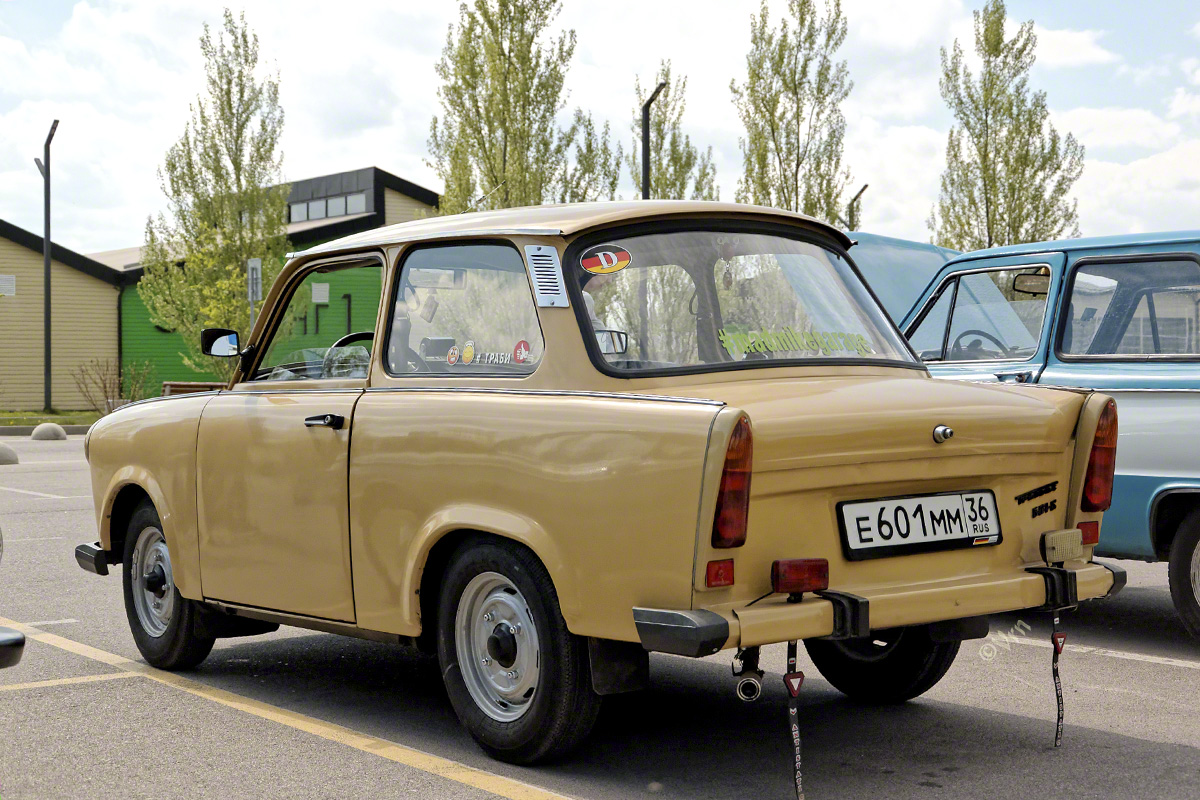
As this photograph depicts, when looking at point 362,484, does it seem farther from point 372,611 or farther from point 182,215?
point 182,215

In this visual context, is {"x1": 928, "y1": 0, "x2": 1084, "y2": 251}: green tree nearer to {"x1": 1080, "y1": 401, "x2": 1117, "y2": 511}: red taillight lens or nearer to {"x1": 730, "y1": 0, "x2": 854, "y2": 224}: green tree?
{"x1": 730, "y1": 0, "x2": 854, "y2": 224}: green tree

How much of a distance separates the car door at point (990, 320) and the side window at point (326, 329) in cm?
343

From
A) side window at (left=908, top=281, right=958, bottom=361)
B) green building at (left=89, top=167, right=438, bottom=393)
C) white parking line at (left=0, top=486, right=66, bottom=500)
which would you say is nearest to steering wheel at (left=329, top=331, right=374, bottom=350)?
side window at (left=908, top=281, right=958, bottom=361)

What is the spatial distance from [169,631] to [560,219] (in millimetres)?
2791

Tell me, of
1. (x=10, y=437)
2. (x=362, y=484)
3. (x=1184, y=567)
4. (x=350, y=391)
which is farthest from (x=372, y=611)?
(x=10, y=437)

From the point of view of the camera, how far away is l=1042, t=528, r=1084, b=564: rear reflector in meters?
4.52

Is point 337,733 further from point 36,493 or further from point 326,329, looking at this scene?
point 36,493

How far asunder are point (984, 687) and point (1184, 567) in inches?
61.3

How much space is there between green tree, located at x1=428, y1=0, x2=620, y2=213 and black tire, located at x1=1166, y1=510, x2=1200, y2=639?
26.3m

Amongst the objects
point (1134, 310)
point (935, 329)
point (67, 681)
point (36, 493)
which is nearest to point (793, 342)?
point (1134, 310)

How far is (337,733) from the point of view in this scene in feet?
16.3

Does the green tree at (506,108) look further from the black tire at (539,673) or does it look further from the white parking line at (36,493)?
the black tire at (539,673)

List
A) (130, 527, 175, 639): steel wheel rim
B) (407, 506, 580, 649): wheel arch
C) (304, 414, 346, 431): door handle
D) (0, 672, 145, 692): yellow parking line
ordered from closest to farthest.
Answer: (407, 506, 580, 649): wheel arch → (304, 414, 346, 431): door handle → (0, 672, 145, 692): yellow parking line → (130, 527, 175, 639): steel wheel rim

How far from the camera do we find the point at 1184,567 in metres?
6.64
